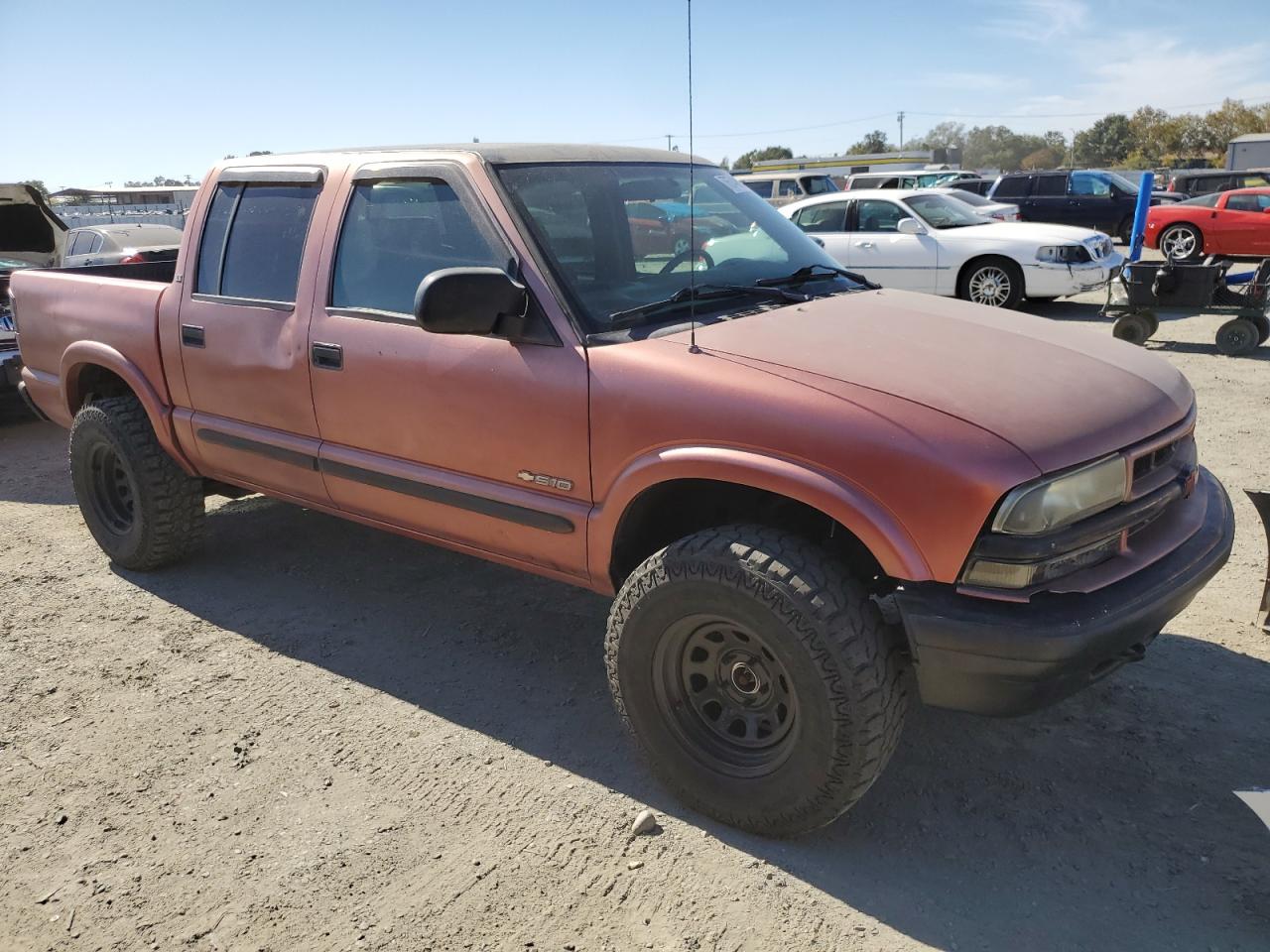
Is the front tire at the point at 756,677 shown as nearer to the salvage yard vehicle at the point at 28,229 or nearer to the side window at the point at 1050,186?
the salvage yard vehicle at the point at 28,229

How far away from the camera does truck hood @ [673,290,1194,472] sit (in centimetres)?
245

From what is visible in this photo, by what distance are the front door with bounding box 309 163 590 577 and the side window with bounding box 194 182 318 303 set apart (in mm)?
261

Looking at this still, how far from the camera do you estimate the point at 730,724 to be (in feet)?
9.28

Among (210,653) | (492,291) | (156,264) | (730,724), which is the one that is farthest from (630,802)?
(156,264)

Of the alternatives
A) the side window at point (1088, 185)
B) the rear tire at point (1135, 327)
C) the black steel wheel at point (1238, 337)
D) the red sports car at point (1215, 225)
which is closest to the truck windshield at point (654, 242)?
the rear tire at point (1135, 327)

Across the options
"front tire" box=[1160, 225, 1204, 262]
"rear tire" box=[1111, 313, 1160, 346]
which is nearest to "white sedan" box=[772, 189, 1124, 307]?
"rear tire" box=[1111, 313, 1160, 346]

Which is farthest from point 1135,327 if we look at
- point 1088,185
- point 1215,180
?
point 1215,180

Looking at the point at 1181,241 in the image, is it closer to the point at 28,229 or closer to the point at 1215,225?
the point at 1215,225

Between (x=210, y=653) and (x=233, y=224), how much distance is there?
1843 mm

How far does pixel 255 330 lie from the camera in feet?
12.6

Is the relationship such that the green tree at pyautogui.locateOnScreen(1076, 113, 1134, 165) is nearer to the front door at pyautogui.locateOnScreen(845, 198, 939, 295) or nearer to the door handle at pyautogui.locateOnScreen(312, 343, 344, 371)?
the front door at pyautogui.locateOnScreen(845, 198, 939, 295)

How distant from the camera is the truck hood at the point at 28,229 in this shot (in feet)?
31.3

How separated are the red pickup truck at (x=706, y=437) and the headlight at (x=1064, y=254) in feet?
29.4

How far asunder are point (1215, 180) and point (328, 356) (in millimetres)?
25566
